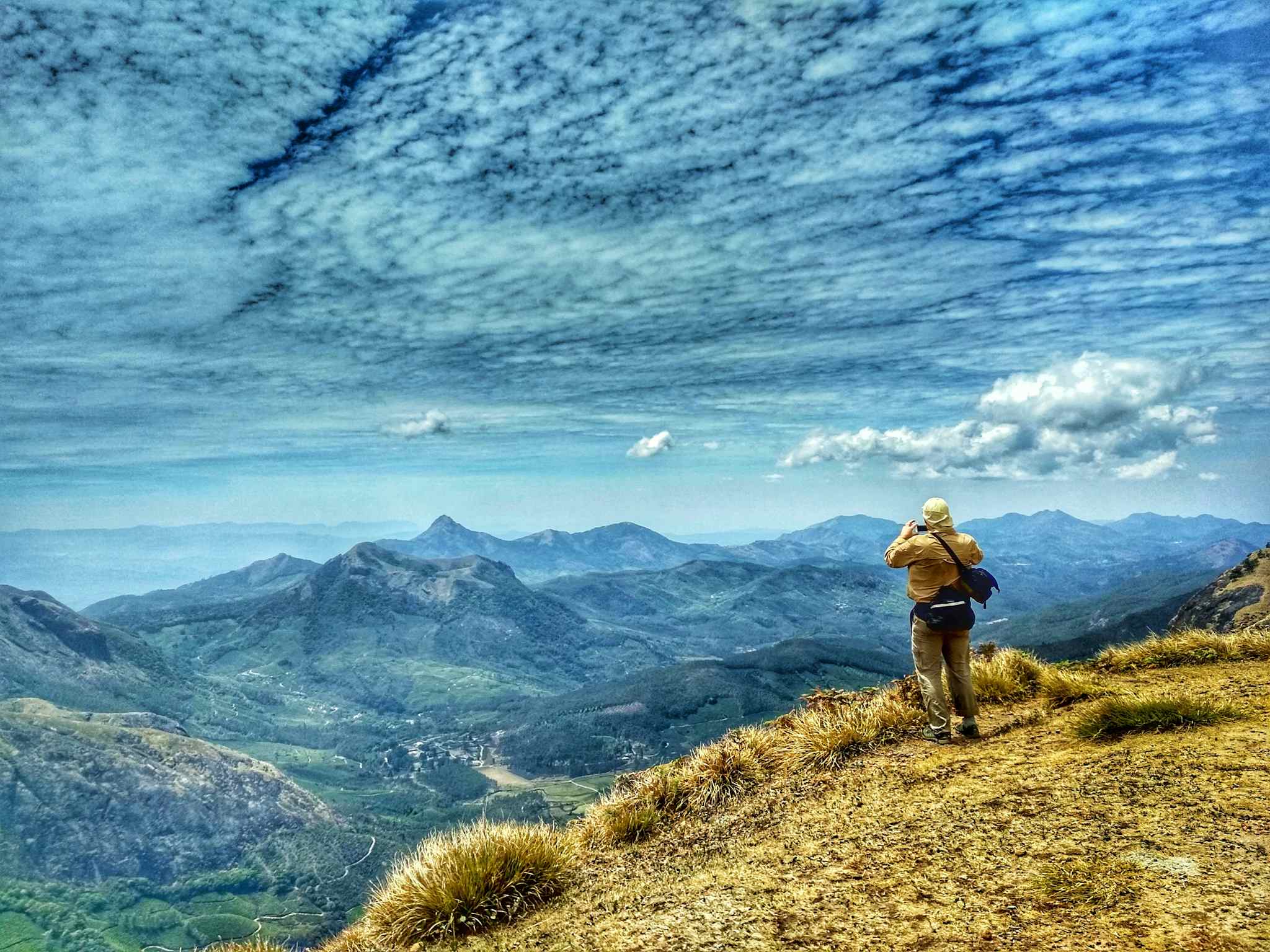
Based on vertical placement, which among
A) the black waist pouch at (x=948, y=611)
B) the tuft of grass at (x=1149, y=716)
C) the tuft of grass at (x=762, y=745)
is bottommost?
the tuft of grass at (x=762, y=745)

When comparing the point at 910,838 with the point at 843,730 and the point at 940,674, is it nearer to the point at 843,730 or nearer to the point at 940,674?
the point at 843,730

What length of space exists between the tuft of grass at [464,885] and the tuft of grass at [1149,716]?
6.99 meters

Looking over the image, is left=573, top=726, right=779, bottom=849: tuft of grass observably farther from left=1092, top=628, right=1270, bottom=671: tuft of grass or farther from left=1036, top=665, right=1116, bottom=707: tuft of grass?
left=1092, top=628, right=1270, bottom=671: tuft of grass

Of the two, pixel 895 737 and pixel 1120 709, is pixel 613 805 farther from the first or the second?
pixel 1120 709

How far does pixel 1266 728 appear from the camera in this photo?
7.60 m

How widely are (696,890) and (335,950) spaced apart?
14.2 ft

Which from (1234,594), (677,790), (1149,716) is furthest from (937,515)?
(1234,594)

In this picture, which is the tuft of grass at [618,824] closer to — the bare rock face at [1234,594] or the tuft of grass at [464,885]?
the tuft of grass at [464,885]

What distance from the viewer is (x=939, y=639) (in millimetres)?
9266

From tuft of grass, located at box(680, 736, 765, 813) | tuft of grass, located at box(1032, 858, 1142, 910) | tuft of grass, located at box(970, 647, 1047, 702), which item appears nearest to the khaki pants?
tuft of grass, located at box(970, 647, 1047, 702)

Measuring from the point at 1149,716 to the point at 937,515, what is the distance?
11.5 feet

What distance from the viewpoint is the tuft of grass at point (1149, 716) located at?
26.2 ft

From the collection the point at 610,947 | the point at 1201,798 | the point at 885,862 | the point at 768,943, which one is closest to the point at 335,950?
the point at 610,947

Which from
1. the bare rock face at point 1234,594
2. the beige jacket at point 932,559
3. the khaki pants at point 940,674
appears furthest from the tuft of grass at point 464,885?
the bare rock face at point 1234,594
